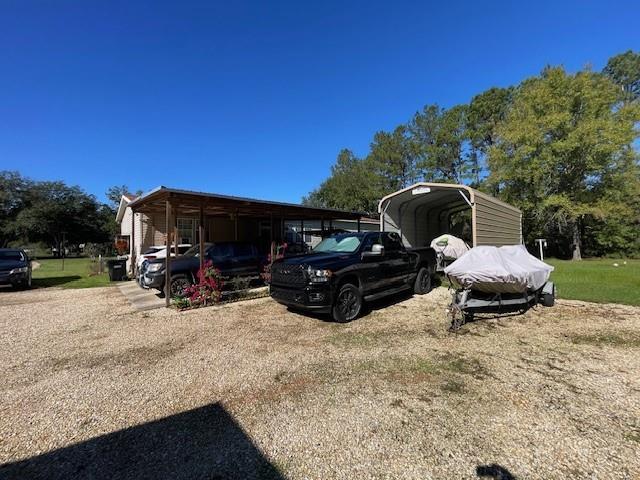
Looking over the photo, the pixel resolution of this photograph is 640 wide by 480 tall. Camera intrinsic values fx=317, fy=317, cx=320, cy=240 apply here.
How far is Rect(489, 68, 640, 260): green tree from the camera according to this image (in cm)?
1992

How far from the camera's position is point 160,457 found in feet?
7.96

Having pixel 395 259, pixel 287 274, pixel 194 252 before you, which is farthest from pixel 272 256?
pixel 395 259

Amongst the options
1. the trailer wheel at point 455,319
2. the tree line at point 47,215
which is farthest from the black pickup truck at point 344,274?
the tree line at point 47,215

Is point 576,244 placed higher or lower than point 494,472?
higher

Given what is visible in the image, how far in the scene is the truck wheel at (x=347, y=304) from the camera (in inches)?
236

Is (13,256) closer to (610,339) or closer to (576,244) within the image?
(610,339)

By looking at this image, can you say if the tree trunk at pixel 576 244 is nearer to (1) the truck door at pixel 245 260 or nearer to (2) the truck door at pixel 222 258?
(1) the truck door at pixel 245 260

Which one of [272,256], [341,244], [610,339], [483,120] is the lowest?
[610,339]

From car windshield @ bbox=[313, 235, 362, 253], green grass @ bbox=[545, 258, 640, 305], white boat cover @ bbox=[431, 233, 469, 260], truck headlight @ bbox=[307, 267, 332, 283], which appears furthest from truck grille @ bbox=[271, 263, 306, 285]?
white boat cover @ bbox=[431, 233, 469, 260]

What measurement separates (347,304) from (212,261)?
478 cm

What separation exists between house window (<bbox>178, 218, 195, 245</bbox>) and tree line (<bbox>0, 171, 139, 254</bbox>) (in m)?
20.7

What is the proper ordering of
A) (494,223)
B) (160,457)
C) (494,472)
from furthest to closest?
1. (494,223)
2. (160,457)
3. (494,472)

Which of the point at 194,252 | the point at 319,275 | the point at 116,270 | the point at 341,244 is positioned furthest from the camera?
the point at 116,270

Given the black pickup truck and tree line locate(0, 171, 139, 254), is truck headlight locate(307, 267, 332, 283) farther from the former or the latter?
tree line locate(0, 171, 139, 254)
